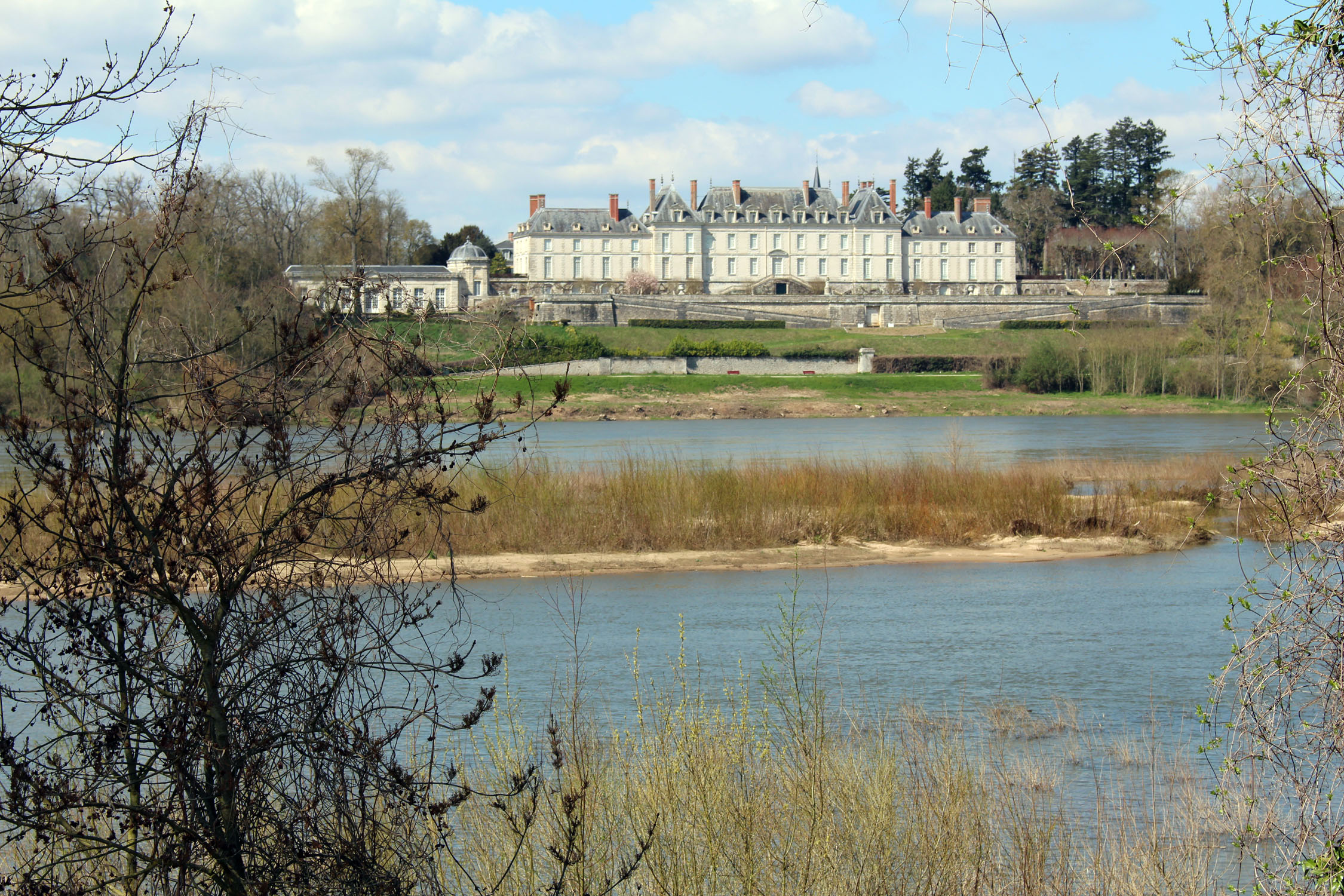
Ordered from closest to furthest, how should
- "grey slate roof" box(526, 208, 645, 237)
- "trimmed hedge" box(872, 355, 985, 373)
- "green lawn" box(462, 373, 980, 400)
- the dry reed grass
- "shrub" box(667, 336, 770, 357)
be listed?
the dry reed grass < "green lawn" box(462, 373, 980, 400) < "trimmed hedge" box(872, 355, 985, 373) < "shrub" box(667, 336, 770, 357) < "grey slate roof" box(526, 208, 645, 237)

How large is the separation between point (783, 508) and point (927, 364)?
4150 cm

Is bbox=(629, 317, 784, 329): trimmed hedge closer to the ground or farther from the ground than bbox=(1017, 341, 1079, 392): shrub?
farther from the ground

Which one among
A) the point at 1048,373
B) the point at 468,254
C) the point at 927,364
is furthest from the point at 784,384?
the point at 468,254

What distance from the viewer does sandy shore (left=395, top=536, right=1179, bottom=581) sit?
48.8ft

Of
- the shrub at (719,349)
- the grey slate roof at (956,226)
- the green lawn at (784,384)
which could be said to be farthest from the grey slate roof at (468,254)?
the grey slate roof at (956,226)

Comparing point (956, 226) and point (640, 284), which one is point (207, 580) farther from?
point (956, 226)

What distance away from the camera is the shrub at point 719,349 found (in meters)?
58.1

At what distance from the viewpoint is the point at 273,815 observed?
3521 mm

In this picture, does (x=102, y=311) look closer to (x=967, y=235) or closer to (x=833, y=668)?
(x=833, y=668)

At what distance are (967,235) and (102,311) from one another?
279 feet

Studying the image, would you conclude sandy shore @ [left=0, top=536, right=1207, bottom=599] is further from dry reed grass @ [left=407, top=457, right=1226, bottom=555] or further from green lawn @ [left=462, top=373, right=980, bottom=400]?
green lawn @ [left=462, top=373, right=980, bottom=400]

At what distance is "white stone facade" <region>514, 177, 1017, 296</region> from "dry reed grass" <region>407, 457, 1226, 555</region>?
209 ft

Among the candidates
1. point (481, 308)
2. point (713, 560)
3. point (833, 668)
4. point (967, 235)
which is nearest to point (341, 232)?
point (967, 235)

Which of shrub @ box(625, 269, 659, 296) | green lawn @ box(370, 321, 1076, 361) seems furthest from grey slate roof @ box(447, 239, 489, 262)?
green lawn @ box(370, 321, 1076, 361)
